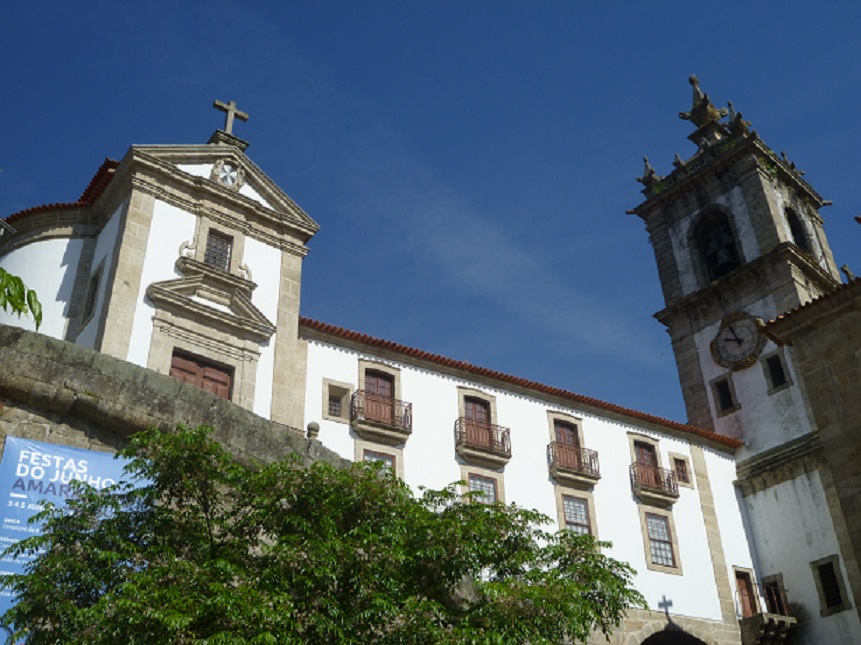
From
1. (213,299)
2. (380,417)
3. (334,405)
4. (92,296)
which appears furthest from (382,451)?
(92,296)

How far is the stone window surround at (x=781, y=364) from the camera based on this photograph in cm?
2672

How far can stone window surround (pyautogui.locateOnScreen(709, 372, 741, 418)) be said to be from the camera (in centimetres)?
2808

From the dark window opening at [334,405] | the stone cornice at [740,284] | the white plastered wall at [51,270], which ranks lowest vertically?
the dark window opening at [334,405]

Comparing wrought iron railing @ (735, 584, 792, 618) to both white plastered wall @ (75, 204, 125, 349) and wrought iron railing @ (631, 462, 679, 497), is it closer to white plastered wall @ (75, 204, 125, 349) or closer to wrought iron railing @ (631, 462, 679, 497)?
wrought iron railing @ (631, 462, 679, 497)

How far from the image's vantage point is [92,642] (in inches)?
281

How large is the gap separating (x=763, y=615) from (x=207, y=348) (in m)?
14.9

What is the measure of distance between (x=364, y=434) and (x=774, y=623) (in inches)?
451

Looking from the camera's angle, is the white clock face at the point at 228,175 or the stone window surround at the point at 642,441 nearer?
the white clock face at the point at 228,175

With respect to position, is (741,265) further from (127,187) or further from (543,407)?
(127,187)

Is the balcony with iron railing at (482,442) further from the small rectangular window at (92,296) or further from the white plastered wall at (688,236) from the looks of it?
the white plastered wall at (688,236)

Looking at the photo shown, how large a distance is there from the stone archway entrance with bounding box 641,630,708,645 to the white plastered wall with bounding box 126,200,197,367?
1348 cm

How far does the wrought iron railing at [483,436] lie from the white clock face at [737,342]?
402 inches

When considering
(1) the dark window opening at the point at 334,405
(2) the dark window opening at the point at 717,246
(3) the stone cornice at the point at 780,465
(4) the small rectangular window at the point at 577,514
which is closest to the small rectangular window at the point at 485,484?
(4) the small rectangular window at the point at 577,514

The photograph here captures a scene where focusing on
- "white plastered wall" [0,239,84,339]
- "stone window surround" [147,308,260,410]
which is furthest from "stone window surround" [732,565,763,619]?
"white plastered wall" [0,239,84,339]
